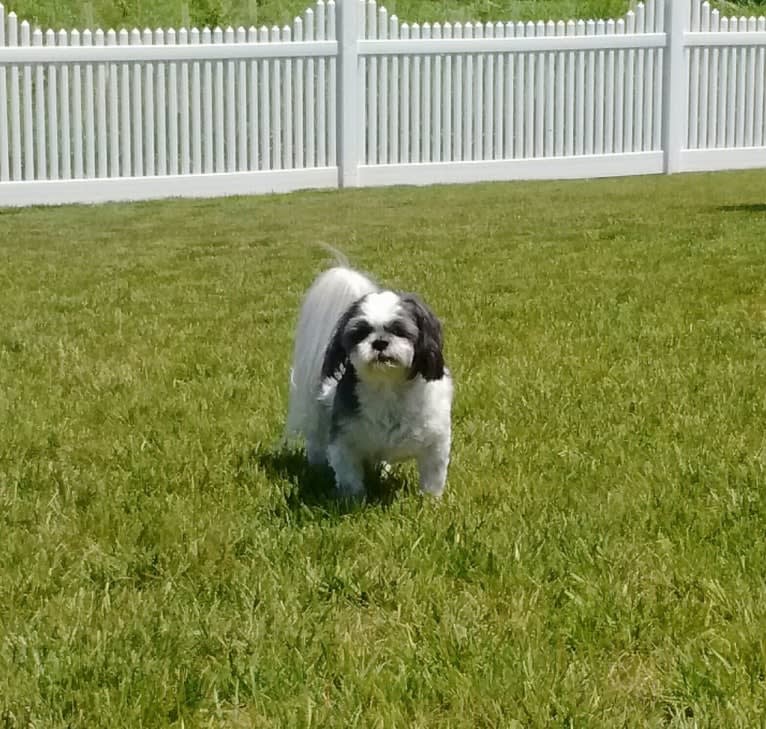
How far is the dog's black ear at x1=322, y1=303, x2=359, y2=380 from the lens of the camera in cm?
420

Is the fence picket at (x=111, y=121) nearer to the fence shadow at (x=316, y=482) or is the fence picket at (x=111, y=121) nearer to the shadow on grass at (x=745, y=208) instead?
the shadow on grass at (x=745, y=208)

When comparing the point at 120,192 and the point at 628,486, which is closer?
the point at 628,486

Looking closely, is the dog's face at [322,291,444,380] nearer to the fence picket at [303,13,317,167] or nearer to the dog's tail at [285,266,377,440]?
the dog's tail at [285,266,377,440]

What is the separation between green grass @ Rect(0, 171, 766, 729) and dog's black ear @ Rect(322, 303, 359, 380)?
0.43 metres

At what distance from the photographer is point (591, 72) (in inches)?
682

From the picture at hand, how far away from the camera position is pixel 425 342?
4.15 meters

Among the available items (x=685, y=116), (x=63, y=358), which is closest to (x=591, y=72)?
(x=685, y=116)

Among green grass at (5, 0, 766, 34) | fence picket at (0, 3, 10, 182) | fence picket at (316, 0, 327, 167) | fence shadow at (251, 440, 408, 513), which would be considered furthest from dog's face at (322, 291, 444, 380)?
green grass at (5, 0, 766, 34)

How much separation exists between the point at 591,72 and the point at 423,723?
51.0 ft

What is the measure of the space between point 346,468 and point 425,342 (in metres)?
0.51

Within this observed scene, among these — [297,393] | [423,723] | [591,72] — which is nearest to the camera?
[423,723]

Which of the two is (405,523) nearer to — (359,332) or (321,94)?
(359,332)

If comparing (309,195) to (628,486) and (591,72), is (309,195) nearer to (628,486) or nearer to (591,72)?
(591,72)

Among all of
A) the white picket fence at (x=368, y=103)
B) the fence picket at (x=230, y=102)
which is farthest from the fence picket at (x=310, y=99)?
the fence picket at (x=230, y=102)
